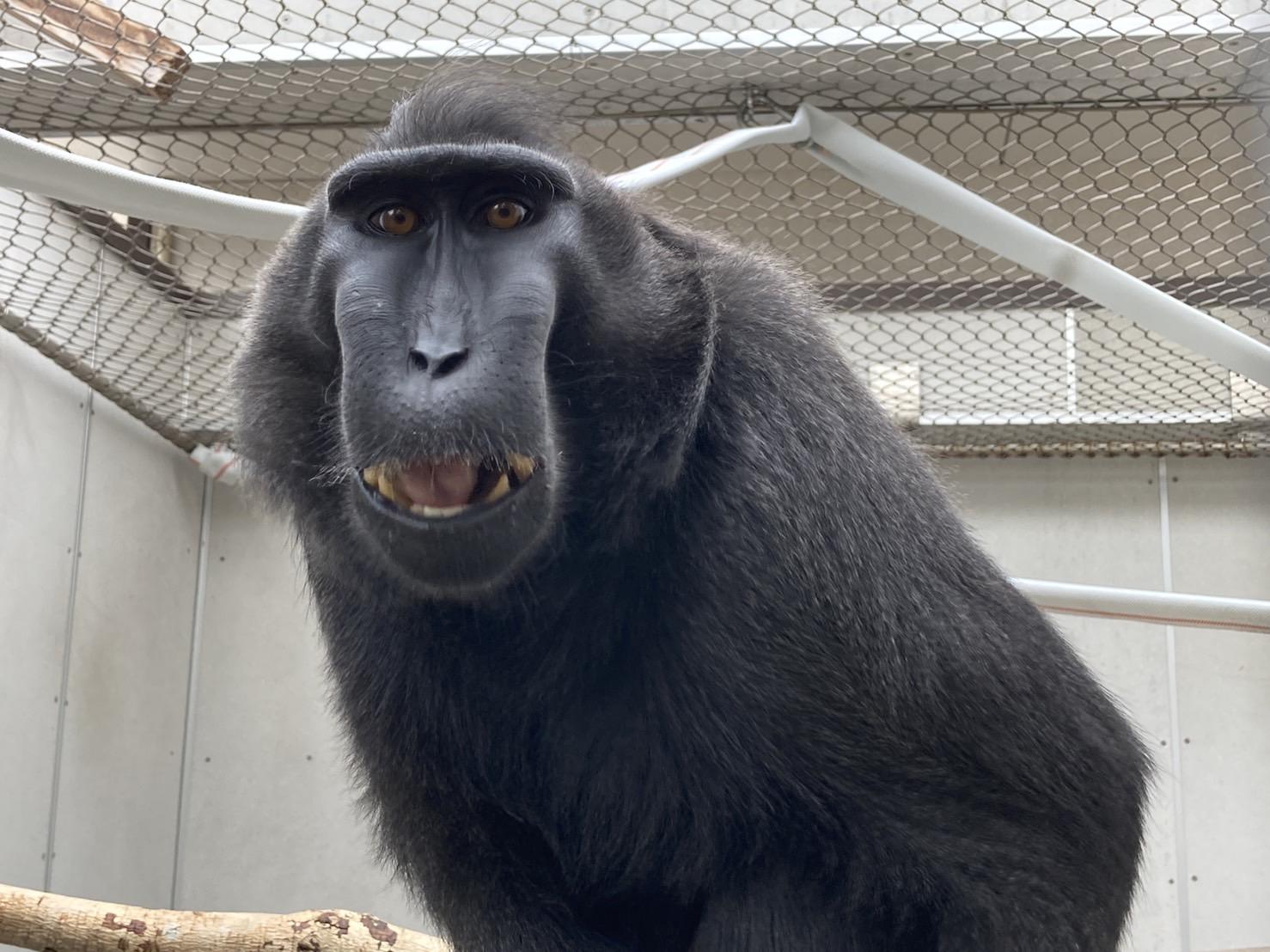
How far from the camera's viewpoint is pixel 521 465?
2023 mm

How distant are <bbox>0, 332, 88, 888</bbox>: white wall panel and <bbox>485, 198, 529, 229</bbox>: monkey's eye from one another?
3444mm

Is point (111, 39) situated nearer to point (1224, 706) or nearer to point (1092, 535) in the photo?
point (1092, 535)

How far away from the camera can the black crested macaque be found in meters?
2.16

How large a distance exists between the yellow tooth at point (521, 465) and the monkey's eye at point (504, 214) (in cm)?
46

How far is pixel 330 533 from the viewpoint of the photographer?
240cm

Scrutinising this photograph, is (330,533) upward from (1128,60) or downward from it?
downward

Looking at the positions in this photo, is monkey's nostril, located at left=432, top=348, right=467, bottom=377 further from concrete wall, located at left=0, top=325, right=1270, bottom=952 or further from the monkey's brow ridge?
concrete wall, located at left=0, top=325, right=1270, bottom=952

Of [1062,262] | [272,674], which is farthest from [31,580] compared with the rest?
[1062,262]

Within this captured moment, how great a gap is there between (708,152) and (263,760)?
4.32 meters

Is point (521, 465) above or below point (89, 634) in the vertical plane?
above

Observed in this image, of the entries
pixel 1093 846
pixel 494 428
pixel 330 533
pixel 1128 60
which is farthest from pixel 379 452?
pixel 1128 60

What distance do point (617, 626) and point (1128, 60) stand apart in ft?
9.10

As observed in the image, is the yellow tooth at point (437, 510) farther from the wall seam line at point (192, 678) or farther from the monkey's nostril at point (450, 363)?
the wall seam line at point (192, 678)

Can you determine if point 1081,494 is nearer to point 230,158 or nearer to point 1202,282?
point 1202,282
